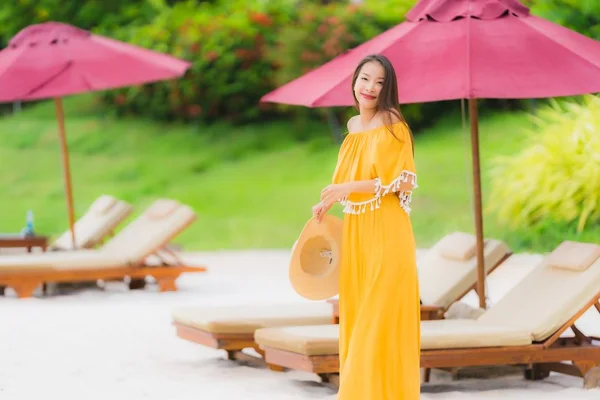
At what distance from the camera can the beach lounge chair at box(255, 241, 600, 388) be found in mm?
6973

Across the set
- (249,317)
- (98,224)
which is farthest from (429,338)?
(98,224)

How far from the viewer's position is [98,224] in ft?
44.7

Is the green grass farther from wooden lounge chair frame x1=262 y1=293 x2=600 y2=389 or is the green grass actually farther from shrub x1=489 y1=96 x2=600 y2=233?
wooden lounge chair frame x1=262 y1=293 x2=600 y2=389

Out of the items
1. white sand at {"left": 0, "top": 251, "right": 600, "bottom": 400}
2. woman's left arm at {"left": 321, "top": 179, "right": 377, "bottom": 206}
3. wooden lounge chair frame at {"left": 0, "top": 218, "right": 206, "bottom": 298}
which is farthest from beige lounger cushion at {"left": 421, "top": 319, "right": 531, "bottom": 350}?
wooden lounge chair frame at {"left": 0, "top": 218, "right": 206, "bottom": 298}

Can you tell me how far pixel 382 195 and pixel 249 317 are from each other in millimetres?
2540

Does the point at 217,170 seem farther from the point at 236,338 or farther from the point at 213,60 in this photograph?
the point at 236,338

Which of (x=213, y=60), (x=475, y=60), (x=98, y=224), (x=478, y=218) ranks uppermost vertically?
(x=213, y=60)

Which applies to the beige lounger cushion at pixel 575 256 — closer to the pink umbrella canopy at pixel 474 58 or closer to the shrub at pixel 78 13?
the pink umbrella canopy at pixel 474 58

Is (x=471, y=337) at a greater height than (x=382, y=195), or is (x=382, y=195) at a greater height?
(x=382, y=195)

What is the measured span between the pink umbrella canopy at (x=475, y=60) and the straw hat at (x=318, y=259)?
1.49 metres

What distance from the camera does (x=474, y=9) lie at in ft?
26.0

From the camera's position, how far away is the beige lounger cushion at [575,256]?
24.3ft

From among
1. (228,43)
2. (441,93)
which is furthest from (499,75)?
(228,43)

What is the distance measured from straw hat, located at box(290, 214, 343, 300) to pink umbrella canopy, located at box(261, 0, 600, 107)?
5.22ft
